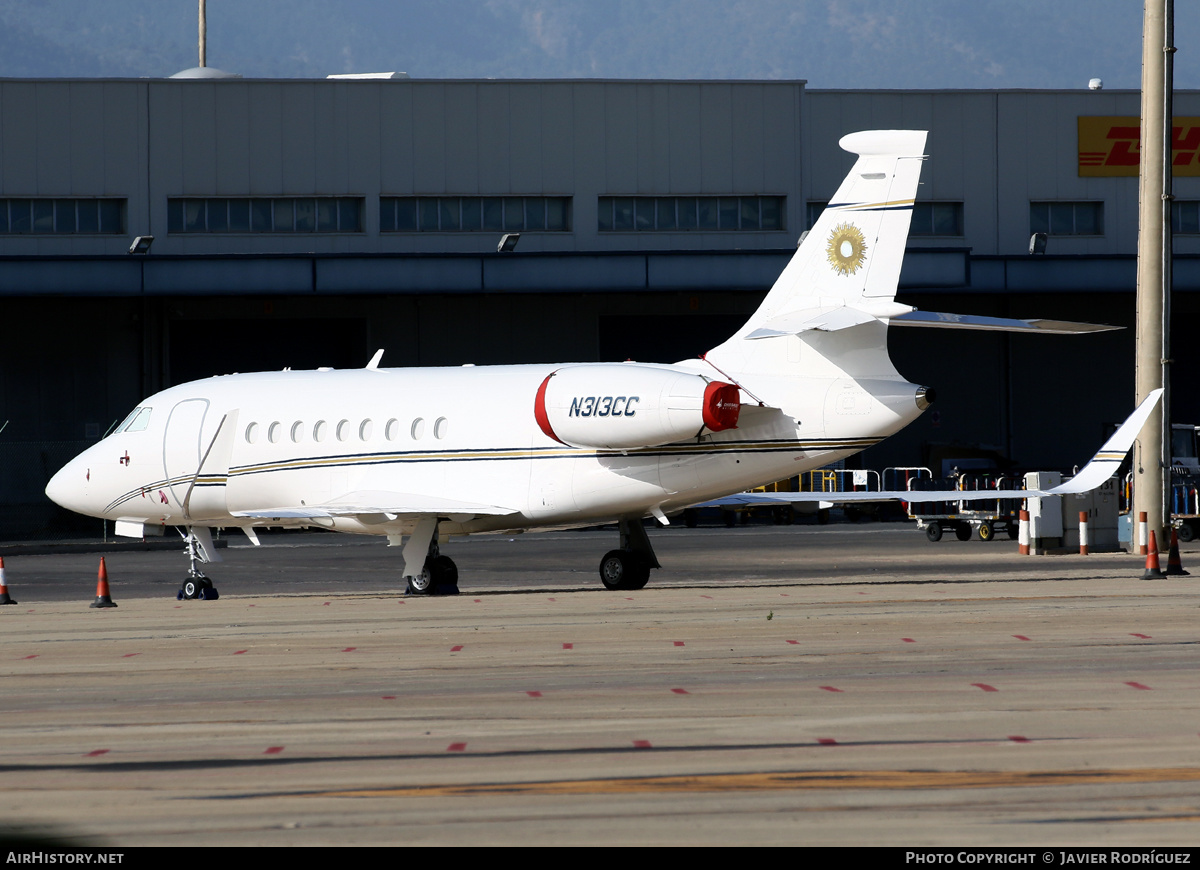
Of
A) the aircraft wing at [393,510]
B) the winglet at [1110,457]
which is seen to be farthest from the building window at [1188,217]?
the aircraft wing at [393,510]

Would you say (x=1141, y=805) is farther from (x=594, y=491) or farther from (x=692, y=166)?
(x=692, y=166)

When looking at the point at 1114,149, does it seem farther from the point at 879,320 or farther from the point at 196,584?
the point at 196,584

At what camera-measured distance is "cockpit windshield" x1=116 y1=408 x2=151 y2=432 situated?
24.1 meters

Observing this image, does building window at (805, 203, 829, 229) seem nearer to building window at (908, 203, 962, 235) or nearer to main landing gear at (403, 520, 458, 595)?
building window at (908, 203, 962, 235)

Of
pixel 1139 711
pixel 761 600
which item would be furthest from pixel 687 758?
pixel 761 600

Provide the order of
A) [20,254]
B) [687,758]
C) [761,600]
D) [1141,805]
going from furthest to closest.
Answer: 1. [20,254]
2. [761,600]
3. [687,758]
4. [1141,805]

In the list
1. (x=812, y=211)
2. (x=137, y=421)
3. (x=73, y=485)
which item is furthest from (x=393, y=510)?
(x=812, y=211)

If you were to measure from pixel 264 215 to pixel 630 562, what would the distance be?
28612mm

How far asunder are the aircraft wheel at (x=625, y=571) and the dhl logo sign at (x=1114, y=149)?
3468 centimetres

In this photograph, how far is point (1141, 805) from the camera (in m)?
6.82

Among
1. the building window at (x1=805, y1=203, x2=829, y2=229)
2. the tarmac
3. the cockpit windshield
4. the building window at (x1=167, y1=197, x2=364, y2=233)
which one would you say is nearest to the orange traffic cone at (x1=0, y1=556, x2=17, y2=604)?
the tarmac

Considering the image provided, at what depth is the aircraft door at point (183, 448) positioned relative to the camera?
23.4 meters

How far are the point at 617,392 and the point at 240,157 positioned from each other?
29.8m

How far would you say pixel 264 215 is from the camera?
4622 centimetres
